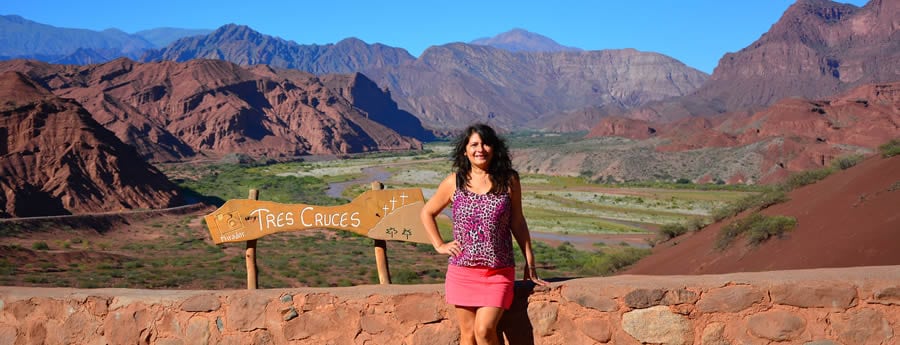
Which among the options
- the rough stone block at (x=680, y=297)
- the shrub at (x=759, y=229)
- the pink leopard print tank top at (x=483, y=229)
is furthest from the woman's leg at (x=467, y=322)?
the shrub at (x=759, y=229)

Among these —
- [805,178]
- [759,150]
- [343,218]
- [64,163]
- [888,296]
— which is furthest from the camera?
[759,150]

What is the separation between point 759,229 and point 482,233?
1457 cm

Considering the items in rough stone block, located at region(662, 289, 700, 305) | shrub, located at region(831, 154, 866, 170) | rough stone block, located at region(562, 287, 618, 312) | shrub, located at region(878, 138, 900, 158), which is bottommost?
rough stone block, located at region(562, 287, 618, 312)

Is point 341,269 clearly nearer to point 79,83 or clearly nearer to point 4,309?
point 4,309

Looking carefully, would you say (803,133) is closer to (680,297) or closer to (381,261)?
(381,261)

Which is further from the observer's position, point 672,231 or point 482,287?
point 672,231

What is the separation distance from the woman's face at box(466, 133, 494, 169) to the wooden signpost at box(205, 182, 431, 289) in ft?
5.30

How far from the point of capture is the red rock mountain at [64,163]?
4162cm

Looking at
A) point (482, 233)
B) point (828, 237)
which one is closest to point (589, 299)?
point (482, 233)

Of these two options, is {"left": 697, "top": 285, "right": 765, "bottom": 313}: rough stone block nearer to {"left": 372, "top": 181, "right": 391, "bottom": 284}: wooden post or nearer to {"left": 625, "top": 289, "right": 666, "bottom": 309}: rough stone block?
{"left": 625, "top": 289, "right": 666, "bottom": 309}: rough stone block

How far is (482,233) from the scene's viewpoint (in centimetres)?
439

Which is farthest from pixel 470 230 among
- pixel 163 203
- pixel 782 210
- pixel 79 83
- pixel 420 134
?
pixel 420 134

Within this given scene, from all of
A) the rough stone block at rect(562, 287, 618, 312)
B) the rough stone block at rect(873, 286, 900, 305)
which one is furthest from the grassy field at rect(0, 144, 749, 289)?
the rough stone block at rect(873, 286, 900, 305)

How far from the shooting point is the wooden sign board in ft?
20.3
